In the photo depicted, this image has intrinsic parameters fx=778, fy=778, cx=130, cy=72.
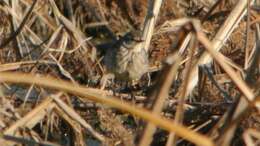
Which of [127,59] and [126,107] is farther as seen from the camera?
[127,59]

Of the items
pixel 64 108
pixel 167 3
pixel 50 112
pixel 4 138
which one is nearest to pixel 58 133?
pixel 50 112

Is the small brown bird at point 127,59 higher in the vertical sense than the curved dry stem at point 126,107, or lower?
lower

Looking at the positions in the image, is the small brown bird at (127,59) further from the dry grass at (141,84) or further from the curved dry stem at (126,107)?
the curved dry stem at (126,107)

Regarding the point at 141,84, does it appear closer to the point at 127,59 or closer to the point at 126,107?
the point at 127,59

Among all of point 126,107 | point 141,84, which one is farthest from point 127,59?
point 126,107

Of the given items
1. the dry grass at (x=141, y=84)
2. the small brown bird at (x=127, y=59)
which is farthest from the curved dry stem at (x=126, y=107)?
the small brown bird at (x=127, y=59)

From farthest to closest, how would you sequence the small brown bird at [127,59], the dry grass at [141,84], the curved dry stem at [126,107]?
the small brown bird at [127,59] < the dry grass at [141,84] < the curved dry stem at [126,107]

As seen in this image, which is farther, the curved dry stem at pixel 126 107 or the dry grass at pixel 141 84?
the dry grass at pixel 141 84

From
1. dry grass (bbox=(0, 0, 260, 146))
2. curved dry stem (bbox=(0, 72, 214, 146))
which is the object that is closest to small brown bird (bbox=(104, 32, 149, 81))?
dry grass (bbox=(0, 0, 260, 146))

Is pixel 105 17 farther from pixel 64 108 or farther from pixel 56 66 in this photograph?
pixel 64 108
